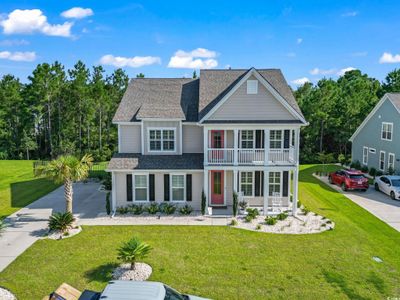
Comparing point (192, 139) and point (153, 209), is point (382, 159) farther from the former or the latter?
point (153, 209)

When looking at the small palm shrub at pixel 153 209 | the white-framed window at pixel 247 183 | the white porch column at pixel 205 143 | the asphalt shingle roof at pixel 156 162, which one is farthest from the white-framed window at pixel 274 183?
the small palm shrub at pixel 153 209

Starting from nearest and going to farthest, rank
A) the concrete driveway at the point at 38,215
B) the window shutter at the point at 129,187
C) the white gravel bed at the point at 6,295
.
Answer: the white gravel bed at the point at 6,295 < the concrete driveway at the point at 38,215 < the window shutter at the point at 129,187

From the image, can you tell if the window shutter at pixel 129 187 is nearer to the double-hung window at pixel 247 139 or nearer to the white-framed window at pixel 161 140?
the white-framed window at pixel 161 140

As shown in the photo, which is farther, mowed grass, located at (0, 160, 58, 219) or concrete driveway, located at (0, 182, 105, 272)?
mowed grass, located at (0, 160, 58, 219)

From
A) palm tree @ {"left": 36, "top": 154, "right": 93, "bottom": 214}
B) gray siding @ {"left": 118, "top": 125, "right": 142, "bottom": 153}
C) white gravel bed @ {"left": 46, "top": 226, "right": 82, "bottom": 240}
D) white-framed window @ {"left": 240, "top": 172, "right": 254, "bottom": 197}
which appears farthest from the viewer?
gray siding @ {"left": 118, "top": 125, "right": 142, "bottom": 153}

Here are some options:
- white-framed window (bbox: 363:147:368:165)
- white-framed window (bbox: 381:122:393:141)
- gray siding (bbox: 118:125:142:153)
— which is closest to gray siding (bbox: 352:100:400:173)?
white-framed window (bbox: 381:122:393:141)

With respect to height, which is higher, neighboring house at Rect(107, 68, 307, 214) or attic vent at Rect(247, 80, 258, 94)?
attic vent at Rect(247, 80, 258, 94)

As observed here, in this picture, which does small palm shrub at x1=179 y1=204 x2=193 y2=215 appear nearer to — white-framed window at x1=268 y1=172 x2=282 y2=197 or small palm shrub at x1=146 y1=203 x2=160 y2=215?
small palm shrub at x1=146 y1=203 x2=160 y2=215

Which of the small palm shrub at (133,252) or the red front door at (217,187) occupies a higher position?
the red front door at (217,187)
